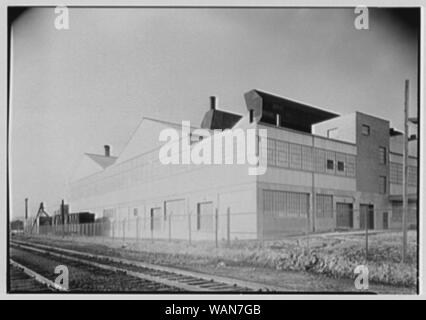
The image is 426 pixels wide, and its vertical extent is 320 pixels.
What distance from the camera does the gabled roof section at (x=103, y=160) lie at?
14.1ft

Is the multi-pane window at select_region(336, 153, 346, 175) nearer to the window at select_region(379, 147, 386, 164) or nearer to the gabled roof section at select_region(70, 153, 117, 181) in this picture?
the window at select_region(379, 147, 386, 164)

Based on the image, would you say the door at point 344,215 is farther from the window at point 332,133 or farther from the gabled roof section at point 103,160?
the gabled roof section at point 103,160

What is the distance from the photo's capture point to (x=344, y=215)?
422 cm

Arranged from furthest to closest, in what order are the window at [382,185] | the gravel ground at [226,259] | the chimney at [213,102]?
the window at [382,185], the chimney at [213,102], the gravel ground at [226,259]

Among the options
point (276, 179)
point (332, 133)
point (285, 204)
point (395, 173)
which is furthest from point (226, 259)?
point (395, 173)

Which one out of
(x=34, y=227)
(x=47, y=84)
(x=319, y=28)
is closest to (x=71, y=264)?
(x=34, y=227)

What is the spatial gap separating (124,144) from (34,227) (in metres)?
1.02

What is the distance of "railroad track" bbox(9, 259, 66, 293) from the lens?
415 cm

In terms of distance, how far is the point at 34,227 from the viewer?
4.22m

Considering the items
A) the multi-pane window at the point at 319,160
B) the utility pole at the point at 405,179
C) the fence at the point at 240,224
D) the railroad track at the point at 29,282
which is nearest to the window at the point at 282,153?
the multi-pane window at the point at 319,160

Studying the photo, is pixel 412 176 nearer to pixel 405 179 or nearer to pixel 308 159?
pixel 405 179

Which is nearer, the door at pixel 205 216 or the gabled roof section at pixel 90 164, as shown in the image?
the door at pixel 205 216
